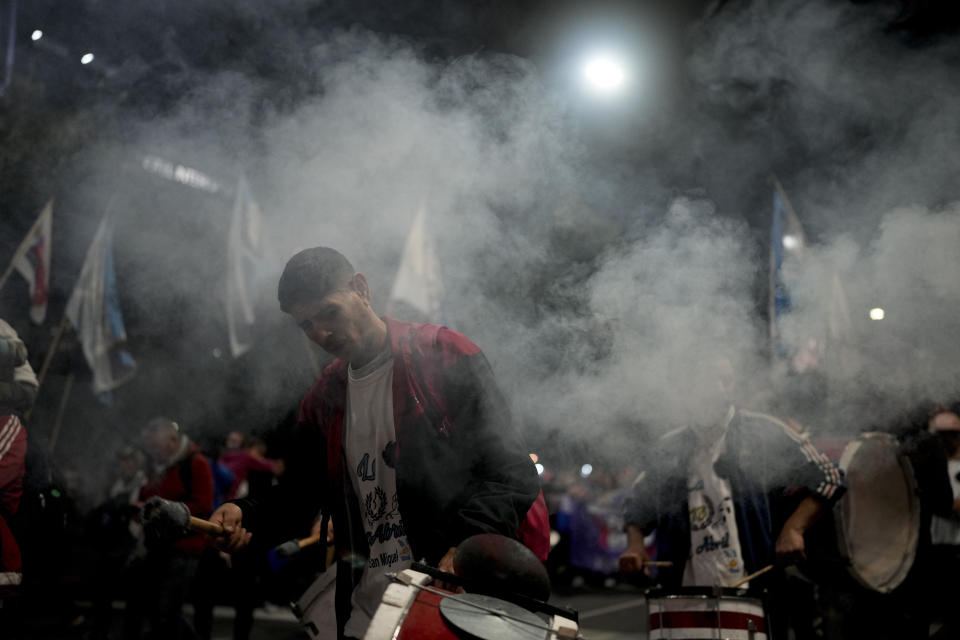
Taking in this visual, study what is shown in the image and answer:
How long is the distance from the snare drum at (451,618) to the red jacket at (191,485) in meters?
4.91

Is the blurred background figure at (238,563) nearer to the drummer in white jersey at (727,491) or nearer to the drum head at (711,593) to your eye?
the drummer in white jersey at (727,491)

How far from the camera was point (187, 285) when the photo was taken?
6281mm

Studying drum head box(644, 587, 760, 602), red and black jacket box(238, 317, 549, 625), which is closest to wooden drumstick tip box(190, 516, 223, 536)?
red and black jacket box(238, 317, 549, 625)

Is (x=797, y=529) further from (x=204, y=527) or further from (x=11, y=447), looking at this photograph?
(x=11, y=447)

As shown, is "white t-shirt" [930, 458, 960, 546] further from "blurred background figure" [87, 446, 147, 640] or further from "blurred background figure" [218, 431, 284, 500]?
"blurred background figure" [87, 446, 147, 640]

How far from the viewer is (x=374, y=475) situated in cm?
246

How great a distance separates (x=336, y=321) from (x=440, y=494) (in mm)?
631

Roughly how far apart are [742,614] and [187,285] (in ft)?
16.0

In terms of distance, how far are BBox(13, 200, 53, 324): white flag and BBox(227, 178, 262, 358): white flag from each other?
4.18 feet

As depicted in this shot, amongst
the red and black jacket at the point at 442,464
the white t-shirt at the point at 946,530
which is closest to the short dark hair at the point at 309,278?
the red and black jacket at the point at 442,464

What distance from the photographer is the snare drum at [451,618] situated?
64.1 inches

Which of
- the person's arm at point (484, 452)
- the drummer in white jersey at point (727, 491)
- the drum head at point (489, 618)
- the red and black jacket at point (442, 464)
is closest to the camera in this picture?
the drum head at point (489, 618)

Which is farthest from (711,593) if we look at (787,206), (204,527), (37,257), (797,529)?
(37,257)

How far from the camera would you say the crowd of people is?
229cm
